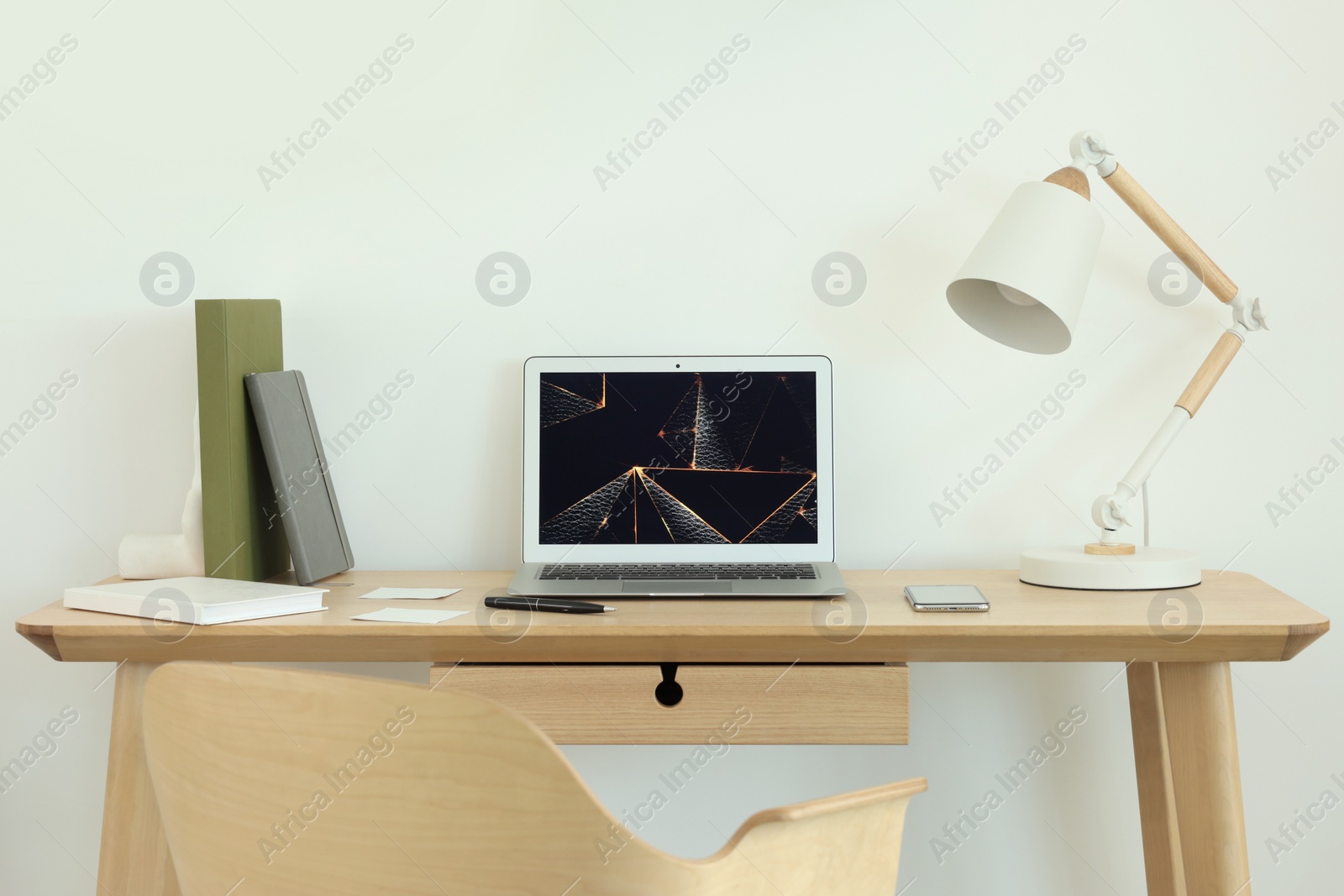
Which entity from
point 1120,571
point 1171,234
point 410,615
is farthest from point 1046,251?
point 410,615

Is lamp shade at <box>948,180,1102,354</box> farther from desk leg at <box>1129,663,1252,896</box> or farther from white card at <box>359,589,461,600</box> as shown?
white card at <box>359,589,461,600</box>

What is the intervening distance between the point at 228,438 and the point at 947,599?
95 cm

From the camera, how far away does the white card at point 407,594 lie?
131 cm

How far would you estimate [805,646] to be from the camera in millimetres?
1123

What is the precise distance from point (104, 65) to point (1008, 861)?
1.88 meters

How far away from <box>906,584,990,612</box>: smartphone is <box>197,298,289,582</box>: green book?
890 millimetres

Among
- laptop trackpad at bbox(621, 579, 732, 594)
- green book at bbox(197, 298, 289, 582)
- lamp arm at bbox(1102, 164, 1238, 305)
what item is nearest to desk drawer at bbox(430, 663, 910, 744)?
laptop trackpad at bbox(621, 579, 732, 594)

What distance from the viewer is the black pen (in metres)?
1.20

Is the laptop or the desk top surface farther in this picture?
the laptop

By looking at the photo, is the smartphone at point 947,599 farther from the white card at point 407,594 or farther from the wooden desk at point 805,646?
the white card at point 407,594

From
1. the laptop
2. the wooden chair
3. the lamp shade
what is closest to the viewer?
the wooden chair

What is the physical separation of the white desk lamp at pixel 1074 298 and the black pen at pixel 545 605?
60 centimetres

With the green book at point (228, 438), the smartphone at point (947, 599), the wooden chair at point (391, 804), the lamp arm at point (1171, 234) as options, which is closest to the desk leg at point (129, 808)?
the green book at point (228, 438)

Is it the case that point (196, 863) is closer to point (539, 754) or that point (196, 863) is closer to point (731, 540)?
point (539, 754)
